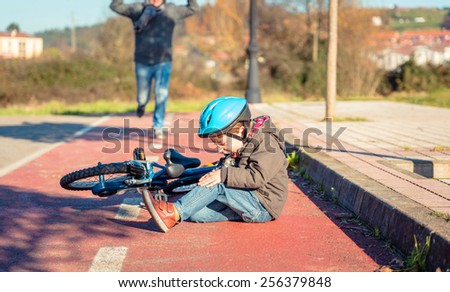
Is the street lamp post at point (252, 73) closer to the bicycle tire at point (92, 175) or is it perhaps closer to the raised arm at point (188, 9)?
the raised arm at point (188, 9)

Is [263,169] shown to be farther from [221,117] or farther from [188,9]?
[188,9]

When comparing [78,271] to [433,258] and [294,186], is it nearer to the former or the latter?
[433,258]

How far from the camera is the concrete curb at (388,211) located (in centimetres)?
438

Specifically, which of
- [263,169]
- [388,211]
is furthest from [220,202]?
[388,211]

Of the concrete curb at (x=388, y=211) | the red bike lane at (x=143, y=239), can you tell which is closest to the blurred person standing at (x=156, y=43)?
the red bike lane at (x=143, y=239)

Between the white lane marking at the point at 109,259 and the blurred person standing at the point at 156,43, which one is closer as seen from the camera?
the white lane marking at the point at 109,259

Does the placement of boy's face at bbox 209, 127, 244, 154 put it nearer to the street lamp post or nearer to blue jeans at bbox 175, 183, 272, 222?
blue jeans at bbox 175, 183, 272, 222

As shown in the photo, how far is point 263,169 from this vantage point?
5.78m

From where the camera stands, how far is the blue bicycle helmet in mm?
5840

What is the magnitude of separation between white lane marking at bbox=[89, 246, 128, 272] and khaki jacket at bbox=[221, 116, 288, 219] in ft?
3.50

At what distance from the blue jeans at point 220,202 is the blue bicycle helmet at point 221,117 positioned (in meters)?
0.42

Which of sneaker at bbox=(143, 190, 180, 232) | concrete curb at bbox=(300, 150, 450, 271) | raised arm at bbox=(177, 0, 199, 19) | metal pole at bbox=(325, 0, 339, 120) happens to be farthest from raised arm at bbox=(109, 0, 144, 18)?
sneaker at bbox=(143, 190, 180, 232)

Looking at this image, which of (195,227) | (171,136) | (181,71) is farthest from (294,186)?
(181,71)

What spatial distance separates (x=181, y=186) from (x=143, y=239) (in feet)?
3.73
